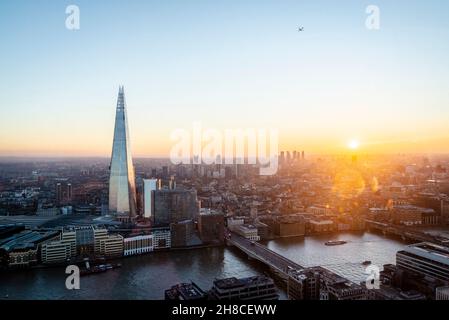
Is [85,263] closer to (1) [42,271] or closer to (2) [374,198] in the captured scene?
(1) [42,271]

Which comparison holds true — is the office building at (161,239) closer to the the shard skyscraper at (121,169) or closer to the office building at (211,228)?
the office building at (211,228)

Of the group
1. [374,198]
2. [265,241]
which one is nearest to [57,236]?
[265,241]

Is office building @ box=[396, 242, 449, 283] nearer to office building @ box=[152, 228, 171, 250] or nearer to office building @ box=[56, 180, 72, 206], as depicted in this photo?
office building @ box=[152, 228, 171, 250]

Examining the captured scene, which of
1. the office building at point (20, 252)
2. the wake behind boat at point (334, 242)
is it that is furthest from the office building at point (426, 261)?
the office building at point (20, 252)

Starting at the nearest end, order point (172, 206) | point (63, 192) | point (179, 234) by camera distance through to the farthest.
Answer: point (179, 234) < point (172, 206) < point (63, 192)

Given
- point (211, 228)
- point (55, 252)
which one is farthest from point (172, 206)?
point (55, 252)

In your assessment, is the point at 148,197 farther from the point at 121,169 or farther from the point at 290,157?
the point at 290,157

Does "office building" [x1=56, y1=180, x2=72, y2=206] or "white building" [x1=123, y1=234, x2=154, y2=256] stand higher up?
"office building" [x1=56, y1=180, x2=72, y2=206]

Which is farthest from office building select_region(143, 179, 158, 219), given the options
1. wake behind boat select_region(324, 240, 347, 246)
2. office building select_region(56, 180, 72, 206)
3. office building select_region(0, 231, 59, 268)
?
wake behind boat select_region(324, 240, 347, 246)
